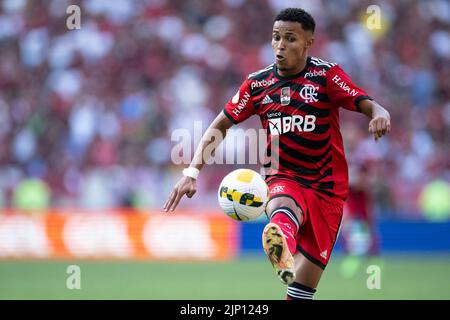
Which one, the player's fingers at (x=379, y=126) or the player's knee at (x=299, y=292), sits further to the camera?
the player's knee at (x=299, y=292)

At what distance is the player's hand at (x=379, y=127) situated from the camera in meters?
6.04

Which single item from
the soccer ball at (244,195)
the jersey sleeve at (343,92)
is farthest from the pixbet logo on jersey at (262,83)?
the soccer ball at (244,195)

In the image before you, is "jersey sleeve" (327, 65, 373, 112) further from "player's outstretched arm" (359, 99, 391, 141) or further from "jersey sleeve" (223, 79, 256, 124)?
"jersey sleeve" (223, 79, 256, 124)

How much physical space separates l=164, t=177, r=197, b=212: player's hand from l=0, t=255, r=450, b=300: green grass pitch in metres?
3.80

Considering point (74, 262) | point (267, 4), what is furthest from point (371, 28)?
point (74, 262)

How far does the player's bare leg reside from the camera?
5.96 meters

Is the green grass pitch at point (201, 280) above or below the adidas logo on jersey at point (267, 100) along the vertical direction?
below

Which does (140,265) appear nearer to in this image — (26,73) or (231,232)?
(231,232)

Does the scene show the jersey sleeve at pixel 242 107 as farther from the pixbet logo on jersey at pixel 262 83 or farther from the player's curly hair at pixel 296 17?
the player's curly hair at pixel 296 17

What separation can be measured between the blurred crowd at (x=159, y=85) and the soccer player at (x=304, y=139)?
976cm

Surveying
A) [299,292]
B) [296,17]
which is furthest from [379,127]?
[299,292]

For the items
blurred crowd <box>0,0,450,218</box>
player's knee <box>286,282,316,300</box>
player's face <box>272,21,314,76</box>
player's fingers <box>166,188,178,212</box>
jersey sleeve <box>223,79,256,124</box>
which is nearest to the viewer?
player's fingers <box>166,188,178,212</box>

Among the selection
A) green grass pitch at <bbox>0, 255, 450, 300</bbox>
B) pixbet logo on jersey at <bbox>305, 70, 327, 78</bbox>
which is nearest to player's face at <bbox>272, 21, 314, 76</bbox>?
pixbet logo on jersey at <bbox>305, 70, 327, 78</bbox>

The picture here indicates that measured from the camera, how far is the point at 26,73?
63.3 feet
